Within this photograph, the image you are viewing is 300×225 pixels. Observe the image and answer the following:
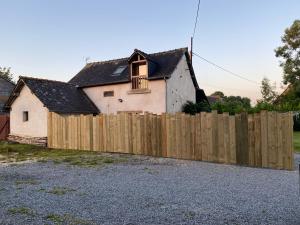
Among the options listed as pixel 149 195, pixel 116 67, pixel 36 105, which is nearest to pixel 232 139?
pixel 149 195

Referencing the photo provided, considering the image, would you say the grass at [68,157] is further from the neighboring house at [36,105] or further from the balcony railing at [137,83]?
the balcony railing at [137,83]

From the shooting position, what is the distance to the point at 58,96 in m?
21.3

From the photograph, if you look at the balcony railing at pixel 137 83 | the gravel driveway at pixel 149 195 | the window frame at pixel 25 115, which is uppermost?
the balcony railing at pixel 137 83

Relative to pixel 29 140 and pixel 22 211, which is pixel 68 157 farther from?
pixel 22 211

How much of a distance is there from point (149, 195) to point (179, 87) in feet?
→ 56.1

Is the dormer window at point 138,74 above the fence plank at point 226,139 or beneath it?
above

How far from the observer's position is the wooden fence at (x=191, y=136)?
34.4 feet

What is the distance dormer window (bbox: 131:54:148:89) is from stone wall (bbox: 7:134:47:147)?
7748 mm

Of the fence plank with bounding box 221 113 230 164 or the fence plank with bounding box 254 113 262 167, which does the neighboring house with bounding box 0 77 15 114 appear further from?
the fence plank with bounding box 254 113 262 167

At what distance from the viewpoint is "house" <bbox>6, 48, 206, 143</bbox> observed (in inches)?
791

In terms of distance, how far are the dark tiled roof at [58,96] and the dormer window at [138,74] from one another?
13.0ft

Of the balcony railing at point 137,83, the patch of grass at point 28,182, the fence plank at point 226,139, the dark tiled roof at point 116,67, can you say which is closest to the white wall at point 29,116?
the dark tiled roof at point 116,67

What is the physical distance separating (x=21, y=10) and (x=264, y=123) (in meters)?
13.6

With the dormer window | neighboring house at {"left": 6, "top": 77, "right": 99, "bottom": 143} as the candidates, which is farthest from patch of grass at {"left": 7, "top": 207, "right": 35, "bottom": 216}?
the dormer window
